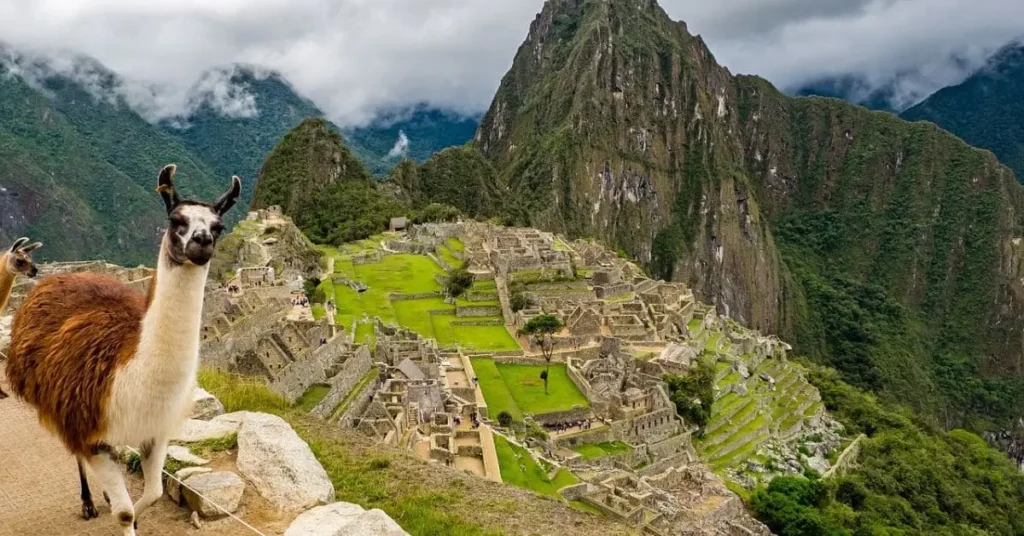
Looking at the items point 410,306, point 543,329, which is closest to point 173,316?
point 543,329

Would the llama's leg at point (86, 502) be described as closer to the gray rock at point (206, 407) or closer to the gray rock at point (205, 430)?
the gray rock at point (205, 430)

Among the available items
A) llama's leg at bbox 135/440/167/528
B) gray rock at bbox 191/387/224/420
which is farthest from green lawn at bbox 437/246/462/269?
llama's leg at bbox 135/440/167/528

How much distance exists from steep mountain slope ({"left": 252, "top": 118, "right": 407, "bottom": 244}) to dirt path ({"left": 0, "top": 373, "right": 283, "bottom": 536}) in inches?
2054

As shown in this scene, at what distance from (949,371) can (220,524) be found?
113 m

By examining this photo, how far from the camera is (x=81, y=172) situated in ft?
122

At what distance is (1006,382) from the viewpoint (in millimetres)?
93812

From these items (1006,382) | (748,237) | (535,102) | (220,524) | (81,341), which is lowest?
(1006,382)

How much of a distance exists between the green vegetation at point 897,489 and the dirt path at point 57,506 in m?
18.6

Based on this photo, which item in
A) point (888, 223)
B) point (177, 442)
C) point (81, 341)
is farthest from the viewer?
point (888, 223)

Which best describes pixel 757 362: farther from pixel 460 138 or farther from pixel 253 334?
pixel 460 138

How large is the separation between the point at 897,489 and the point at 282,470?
30344 millimetres

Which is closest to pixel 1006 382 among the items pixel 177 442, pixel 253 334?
pixel 253 334

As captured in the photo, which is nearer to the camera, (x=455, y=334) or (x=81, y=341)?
(x=81, y=341)

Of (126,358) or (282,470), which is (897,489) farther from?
(126,358)
